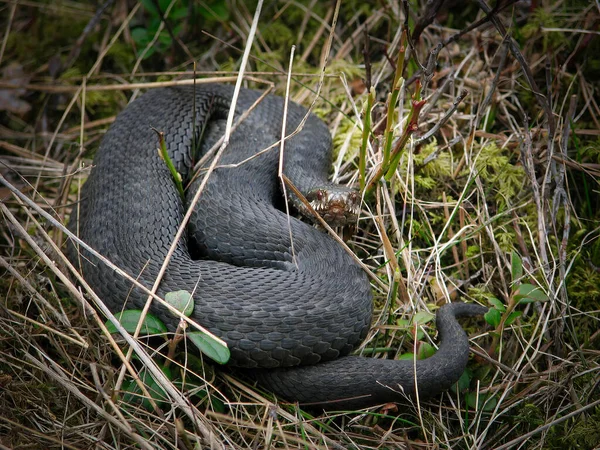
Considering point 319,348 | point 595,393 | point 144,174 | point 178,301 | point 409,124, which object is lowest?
point 595,393

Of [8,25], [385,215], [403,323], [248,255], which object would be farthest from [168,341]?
[8,25]

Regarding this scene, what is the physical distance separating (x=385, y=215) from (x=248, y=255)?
122 cm

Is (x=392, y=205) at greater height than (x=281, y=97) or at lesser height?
lesser

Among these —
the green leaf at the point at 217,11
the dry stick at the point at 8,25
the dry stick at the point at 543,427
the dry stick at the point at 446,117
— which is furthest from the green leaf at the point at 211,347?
the dry stick at the point at 8,25

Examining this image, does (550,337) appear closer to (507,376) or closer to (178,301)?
(507,376)

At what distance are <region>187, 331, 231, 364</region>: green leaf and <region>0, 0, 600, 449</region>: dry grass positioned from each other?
0.97 ft

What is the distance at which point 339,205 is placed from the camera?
4562 millimetres

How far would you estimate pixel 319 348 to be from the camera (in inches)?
146

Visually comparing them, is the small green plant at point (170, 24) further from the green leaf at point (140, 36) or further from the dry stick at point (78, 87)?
the dry stick at point (78, 87)

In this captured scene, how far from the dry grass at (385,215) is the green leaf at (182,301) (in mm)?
322

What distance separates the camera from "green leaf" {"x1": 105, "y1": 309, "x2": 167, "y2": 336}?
3629 millimetres

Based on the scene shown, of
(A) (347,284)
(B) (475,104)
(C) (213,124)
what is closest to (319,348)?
(A) (347,284)

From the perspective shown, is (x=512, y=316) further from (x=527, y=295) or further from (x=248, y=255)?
(x=248, y=255)

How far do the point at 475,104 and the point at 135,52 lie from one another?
3720 mm
